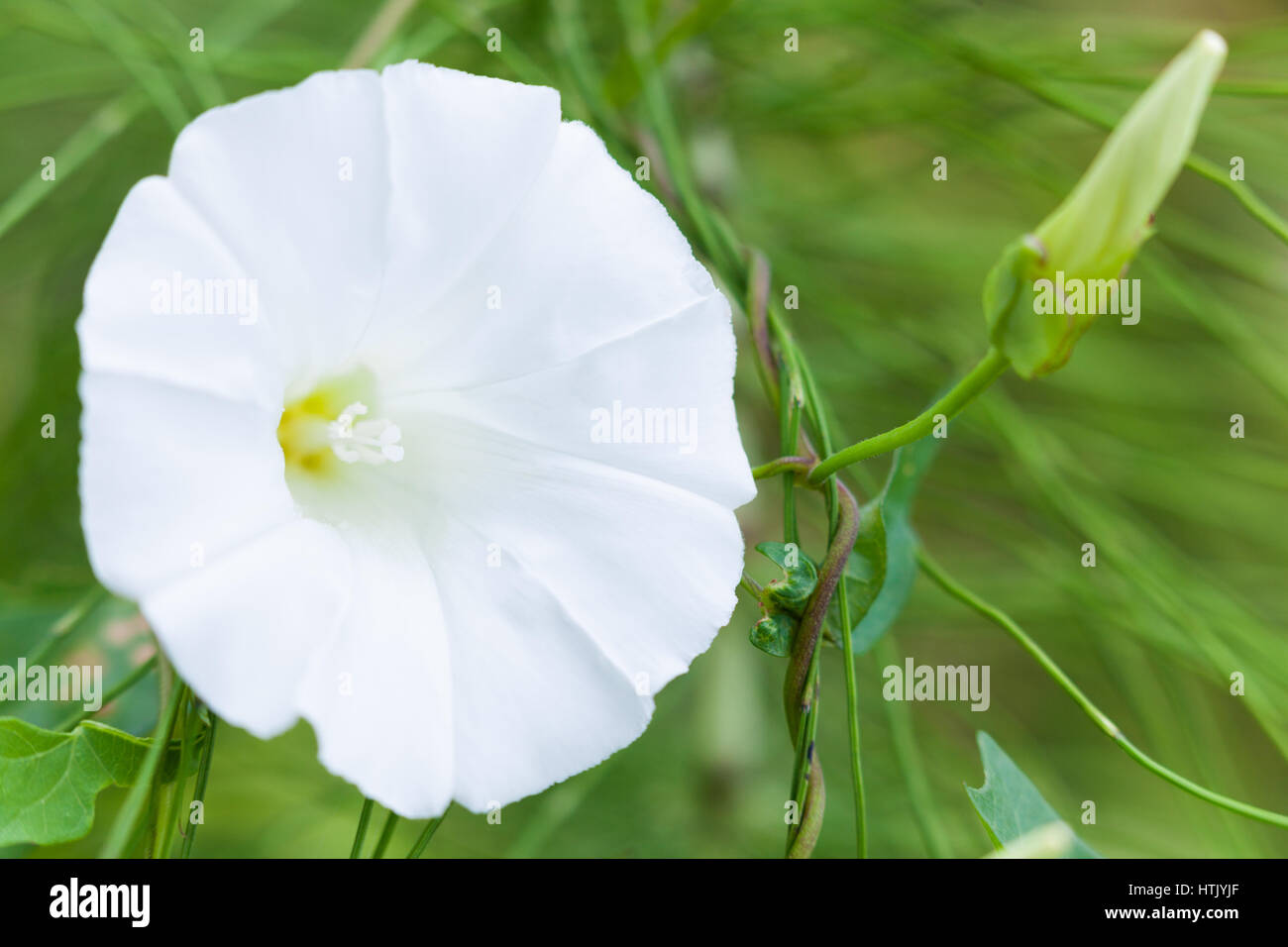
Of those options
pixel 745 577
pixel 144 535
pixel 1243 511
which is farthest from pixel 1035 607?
pixel 144 535

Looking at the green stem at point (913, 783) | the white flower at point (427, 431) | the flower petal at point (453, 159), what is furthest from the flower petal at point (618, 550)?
the green stem at point (913, 783)

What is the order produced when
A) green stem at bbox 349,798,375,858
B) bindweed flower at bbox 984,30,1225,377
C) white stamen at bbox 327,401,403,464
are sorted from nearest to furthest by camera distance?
bindweed flower at bbox 984,30,1225,377 < green stem at bbox 349,798,375,858 < white stamen at bbox 327,401,403,464

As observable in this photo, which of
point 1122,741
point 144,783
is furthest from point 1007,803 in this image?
point 144,783

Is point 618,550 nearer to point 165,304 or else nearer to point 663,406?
point 663,406

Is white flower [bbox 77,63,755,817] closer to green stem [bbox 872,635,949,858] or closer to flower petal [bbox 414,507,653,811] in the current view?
flower petal [bbox 414,507,653,811]

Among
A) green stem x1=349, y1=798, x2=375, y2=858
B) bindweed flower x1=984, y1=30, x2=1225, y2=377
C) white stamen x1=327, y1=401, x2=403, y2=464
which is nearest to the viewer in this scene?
bindweed flower x1=984, y1=30, x2=1225, y2=377

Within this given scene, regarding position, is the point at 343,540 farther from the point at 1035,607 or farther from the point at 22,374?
the point at 22,374

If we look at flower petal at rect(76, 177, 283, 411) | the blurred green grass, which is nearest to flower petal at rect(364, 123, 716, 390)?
flower petal at rect(76, 177, 283, 411)
